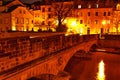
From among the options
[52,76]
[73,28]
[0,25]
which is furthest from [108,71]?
[73,28]

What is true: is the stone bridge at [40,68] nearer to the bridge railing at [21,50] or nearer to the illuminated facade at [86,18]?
the bridge railing at [21,50]

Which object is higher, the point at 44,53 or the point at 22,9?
the point at 22,9

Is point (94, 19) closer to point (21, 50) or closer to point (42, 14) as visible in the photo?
point (42, 14)

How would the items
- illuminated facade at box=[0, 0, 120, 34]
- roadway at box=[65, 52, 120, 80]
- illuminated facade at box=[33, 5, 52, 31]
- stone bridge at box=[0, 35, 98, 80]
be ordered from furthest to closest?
illuminated facade at box=[33, 5, 52, 31]
illuminated facade at box=[0, 0, 120, 34]
roadway at box=[65, 52, 120, 80]
stone bridge at box=[0, 35, 98, 80]

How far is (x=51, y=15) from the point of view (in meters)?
70.8

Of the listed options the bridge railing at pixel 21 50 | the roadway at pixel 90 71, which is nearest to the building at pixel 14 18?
the roadway at pixel 90 71

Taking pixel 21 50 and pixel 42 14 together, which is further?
pixel 42 14

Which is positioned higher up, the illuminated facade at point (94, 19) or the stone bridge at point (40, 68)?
the illuminated facade at point (94, 19)

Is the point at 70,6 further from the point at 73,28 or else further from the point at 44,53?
the point at 44,53

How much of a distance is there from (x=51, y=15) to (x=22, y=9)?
12670mm

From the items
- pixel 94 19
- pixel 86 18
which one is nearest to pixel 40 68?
pixel 94 19

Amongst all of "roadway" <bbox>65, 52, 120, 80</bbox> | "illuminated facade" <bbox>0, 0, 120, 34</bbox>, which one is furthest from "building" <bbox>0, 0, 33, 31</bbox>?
"roadway" <bbox>65, 52, 120, 80</bbox>

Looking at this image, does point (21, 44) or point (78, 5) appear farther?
point (78, 5)

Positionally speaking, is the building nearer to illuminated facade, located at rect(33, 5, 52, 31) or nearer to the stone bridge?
illuminated facade, located at rect(33, 5, 52, 31)
